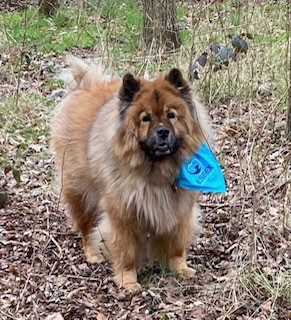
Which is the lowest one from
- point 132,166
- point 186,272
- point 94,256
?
point 94,256

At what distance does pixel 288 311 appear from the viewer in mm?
4328

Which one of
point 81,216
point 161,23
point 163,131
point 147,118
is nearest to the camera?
point 163,131

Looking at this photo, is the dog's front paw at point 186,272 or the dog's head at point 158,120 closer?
the dog's head at point 158,120

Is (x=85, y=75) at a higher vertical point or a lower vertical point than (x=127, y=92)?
lower

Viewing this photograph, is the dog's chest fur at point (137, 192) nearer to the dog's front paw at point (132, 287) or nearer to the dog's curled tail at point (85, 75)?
the dog's front paw at point (132, 287)

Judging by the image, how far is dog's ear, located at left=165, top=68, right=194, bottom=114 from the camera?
465cm

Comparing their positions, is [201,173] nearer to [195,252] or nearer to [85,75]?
[195,252]

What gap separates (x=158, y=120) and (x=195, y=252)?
1.46 m

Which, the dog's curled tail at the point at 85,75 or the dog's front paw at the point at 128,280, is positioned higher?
the dog's curled tail at the point at 85,75

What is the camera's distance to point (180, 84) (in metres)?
4.68

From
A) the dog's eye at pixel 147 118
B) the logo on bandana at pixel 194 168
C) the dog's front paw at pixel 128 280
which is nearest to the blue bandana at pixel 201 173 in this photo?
the logo on bandana at pixel 194 168

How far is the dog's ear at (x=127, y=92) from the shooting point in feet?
15.1

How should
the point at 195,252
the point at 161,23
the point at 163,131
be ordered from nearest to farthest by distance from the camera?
the point at 163,131 → the point at 195,252 → the point at 161,23

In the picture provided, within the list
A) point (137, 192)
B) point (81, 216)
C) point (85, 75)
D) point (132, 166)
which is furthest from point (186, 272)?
point (85, 75)
